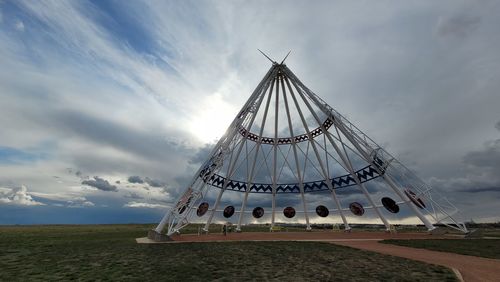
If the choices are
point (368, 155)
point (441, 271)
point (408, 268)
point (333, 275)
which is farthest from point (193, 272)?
point (368, 155)

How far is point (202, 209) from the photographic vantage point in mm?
41594

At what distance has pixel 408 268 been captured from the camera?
1407 centimetres

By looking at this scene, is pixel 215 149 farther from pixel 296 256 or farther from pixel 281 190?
pixel 296 256

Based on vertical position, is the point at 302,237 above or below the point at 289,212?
below

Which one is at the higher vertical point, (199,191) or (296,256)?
(199,191)

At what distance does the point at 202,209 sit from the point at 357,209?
2530cm

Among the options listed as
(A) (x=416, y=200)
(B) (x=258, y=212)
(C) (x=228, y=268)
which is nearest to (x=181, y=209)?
(B) (x=258, y=212)

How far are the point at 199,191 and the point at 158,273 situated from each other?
23740 millimetres

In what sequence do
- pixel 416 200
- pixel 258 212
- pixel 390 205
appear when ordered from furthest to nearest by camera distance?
pixel 258 212
pixel 390 205
pixel 416 200

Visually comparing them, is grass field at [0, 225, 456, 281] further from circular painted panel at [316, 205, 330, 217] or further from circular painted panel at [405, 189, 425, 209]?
circular painted panel at [316, 205, 330, 217]

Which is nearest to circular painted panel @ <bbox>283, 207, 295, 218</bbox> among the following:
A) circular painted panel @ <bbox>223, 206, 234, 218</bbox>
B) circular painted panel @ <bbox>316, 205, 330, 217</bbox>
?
circular painted panel @ <bbox>316, 205, 330, 217</bbox>

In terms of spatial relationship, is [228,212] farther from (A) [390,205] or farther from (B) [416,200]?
(B) [416,200]

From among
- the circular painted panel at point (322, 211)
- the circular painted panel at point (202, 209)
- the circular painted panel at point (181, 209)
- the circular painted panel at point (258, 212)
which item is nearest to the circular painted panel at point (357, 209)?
the circular painted panel at point (322, 211)

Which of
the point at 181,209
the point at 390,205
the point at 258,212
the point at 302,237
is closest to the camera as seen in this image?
the point at 302,237
